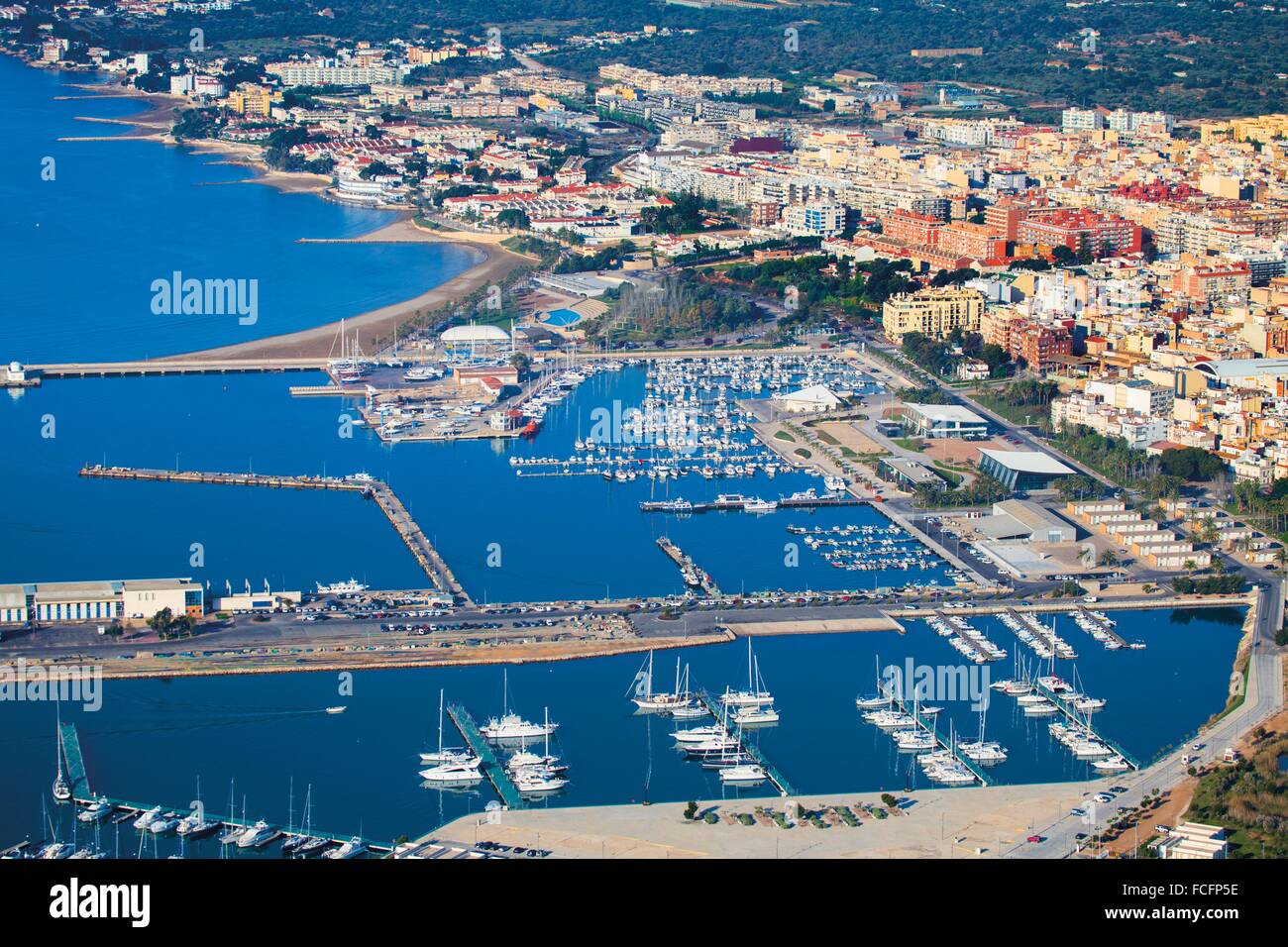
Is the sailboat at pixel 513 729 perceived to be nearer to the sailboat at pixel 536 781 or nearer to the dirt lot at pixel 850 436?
the sailboat at pixel 536 781

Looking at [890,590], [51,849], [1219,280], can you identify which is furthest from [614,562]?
[1219,280]

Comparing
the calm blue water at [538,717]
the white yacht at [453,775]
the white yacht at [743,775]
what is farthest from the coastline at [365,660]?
the white yacht at [743,775]

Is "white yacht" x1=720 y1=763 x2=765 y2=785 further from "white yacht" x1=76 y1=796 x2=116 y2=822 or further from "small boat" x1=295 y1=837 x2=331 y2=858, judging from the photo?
"white yacht" x1=76 y1=796 x2=116 y2=822

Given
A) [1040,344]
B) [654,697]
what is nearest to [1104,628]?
[654,697]

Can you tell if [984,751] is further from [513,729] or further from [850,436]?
[850,436]
